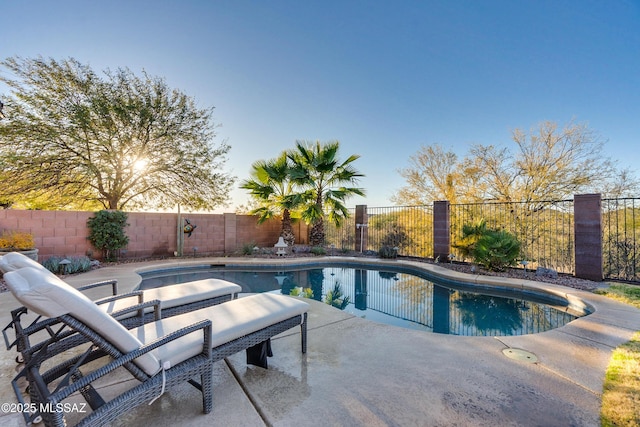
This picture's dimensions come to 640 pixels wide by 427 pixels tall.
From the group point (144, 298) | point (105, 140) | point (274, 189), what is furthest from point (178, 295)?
point (105, 140)

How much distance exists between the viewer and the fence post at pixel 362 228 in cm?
1051

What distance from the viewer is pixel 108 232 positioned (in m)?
7.80

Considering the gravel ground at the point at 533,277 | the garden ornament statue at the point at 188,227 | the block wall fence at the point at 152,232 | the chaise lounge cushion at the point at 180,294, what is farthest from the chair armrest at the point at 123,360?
the garden ornament statue at the point at 188,227

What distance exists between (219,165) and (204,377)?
1094 centimetres

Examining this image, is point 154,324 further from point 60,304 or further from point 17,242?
point 17,242

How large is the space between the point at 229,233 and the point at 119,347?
29.8ft

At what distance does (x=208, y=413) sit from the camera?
167 cm

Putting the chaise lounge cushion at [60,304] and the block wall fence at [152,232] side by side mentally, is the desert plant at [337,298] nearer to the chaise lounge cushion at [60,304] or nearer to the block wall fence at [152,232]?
the chaise lounge cushion at [60,304]

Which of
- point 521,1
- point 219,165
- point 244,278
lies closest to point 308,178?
point 244,278

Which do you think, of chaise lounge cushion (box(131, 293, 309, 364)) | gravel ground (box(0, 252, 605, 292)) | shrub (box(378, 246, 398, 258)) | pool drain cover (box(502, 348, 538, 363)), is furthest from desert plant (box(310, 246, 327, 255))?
pool drain cover (box(502, 348, 538, 363))

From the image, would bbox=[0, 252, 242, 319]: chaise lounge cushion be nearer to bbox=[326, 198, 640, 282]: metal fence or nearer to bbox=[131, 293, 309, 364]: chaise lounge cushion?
bbox=[131, 293, 309, 364]: chaise lounge cushion

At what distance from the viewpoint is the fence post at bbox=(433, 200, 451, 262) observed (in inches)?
323

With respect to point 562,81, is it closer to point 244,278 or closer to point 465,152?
point 465,152

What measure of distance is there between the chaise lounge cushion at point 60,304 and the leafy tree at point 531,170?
10334 millimetres
